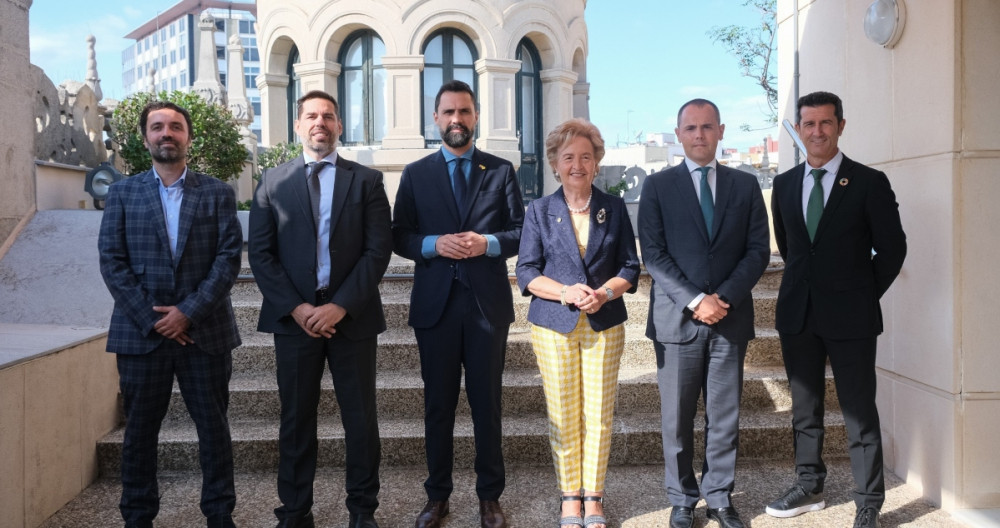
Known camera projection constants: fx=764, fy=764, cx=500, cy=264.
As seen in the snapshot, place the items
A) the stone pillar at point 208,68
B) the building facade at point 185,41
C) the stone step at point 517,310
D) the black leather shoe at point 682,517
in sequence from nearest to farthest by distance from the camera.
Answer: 1. the black leather shoe at point 682,517
2. the stone step at point 517,310
3. the stone pillar at point 208,68
4. the building facade at point 185,41

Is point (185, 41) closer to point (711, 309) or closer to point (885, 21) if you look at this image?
point (885, 21)

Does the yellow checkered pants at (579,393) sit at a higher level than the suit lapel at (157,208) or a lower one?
lower

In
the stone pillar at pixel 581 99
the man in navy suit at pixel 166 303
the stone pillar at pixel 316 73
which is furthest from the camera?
the stone pillar at pixel 581 99

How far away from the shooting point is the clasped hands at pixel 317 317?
3.52m

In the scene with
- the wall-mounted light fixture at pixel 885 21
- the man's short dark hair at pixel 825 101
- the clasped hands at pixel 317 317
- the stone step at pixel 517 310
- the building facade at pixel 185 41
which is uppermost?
the building facade at pixel 185 41

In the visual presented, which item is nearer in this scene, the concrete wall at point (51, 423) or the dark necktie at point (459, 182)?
the concrete wall at point (51, 423)

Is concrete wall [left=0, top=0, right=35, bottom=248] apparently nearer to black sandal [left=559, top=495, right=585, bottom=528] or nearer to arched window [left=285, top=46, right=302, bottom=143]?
black sandal [left=559, top=495, right=585, bottom=528]

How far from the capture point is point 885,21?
14.6ft

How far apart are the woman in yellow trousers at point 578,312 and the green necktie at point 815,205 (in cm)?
94

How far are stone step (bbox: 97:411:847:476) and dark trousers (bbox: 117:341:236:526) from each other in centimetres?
100

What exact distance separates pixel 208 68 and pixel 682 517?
11.9 meters

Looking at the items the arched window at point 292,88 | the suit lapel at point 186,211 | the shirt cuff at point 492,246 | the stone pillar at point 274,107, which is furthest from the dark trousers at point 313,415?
the stone pillar at point 274,107

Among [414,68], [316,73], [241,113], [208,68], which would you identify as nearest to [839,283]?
[414,68]

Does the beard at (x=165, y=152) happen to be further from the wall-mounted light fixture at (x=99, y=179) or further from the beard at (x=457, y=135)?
the wall-mounted light fixture at (x=99, y=179)
